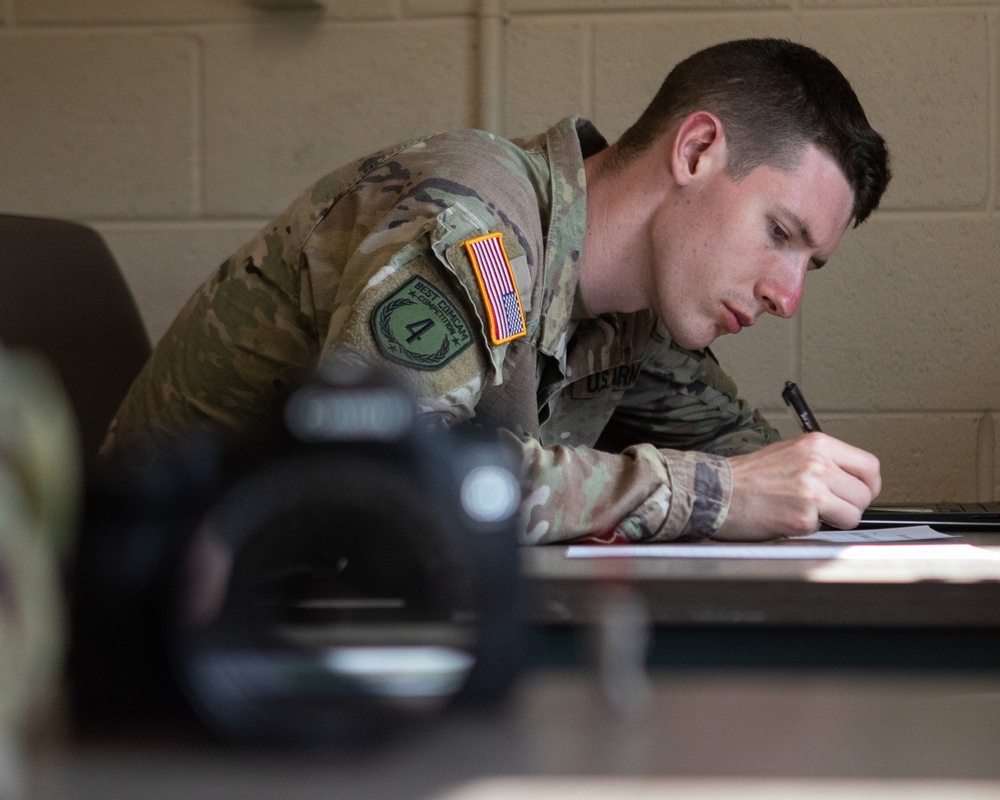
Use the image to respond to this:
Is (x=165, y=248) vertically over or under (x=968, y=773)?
over

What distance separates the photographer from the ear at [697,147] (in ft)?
4.06

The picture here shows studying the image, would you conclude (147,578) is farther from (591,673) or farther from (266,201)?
(266,201)

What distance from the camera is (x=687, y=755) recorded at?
1.17 ft

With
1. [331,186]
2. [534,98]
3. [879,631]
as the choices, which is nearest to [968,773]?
[879,631]

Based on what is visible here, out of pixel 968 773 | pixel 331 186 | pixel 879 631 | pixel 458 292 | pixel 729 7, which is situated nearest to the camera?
pixel 968 773

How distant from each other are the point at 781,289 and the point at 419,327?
1.75 ft

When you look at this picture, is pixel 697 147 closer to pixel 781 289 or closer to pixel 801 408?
pixel 781 289

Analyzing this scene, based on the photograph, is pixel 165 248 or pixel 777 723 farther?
pixel 165 248

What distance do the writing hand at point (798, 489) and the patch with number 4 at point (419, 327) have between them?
0.30m

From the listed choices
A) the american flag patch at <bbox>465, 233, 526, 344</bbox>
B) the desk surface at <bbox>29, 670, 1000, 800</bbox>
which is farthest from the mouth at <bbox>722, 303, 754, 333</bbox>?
the desk surface at <bbox>29, 670, 1000, 800</bbox>

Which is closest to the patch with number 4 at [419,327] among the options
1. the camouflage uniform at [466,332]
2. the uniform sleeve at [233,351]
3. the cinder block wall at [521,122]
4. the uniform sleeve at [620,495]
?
the camouflage uniform at [466,332]

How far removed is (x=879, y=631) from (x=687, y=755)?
0.35 metres

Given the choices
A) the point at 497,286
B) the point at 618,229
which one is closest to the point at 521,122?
the point at 618,229

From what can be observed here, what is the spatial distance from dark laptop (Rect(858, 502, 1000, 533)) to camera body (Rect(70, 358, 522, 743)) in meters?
0.85
